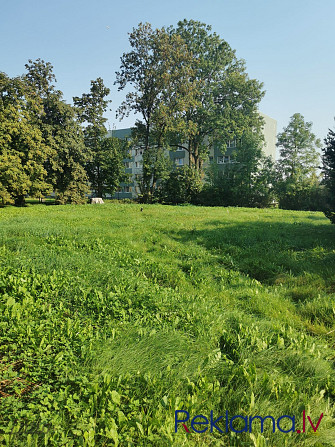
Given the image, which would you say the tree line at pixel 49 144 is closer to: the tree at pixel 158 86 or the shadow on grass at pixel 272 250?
the tree at pixel 158 86

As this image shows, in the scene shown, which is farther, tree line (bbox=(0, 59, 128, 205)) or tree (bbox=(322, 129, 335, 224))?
tree line (bbox=(0, 59, 128, 205))

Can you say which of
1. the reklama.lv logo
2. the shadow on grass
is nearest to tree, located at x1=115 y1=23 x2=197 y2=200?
the shadow on grass

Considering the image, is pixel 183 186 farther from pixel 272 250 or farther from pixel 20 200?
pixel 272 250

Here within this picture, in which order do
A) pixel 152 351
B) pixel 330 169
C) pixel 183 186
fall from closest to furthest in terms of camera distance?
1. pixel 152 351
2. pixel 330 169
3. pixel 183 186

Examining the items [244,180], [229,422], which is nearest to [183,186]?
[244,180]

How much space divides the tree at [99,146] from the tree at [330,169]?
28.5 meters

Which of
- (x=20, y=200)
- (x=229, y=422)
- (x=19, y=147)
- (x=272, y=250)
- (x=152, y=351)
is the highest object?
(x=19, y=147)

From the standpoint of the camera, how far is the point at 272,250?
8.20 m

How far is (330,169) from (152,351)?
985cm

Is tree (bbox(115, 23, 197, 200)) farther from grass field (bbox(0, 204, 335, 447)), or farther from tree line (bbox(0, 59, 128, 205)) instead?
grass field (bbox(0, 204, 335, 447))

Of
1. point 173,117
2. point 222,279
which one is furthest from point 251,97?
point 222,279

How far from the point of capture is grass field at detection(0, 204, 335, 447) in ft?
7.05

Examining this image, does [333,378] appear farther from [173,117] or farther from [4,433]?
[173,117]

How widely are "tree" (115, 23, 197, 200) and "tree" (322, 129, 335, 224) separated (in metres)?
23.7
